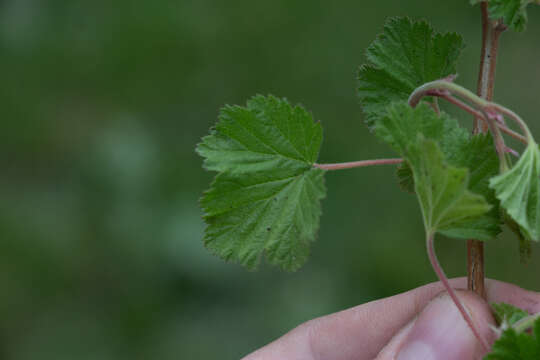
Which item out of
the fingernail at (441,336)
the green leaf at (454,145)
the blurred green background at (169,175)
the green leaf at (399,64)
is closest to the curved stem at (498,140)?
the green leaf at (454,145)

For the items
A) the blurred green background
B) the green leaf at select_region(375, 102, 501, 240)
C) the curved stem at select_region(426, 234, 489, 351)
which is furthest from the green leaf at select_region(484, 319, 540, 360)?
the blurred green background

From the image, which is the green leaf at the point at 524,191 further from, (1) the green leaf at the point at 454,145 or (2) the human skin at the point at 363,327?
(2) the human skin at the point at 363,327

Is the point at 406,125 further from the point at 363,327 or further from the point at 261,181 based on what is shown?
the point at 363,327

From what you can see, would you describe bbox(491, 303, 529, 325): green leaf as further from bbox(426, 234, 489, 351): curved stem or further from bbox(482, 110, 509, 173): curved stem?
bbox(482, 110, 509, 173): curved stem

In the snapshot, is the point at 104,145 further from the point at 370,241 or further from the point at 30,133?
the point at 370,241

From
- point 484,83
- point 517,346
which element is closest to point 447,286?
point 517,346

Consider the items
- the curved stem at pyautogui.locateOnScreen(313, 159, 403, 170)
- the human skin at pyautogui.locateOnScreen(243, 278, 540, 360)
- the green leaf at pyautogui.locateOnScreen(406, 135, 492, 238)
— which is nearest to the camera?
the green leaf at pyautogui.locateOnScreen(406, 135, 492, 238)
